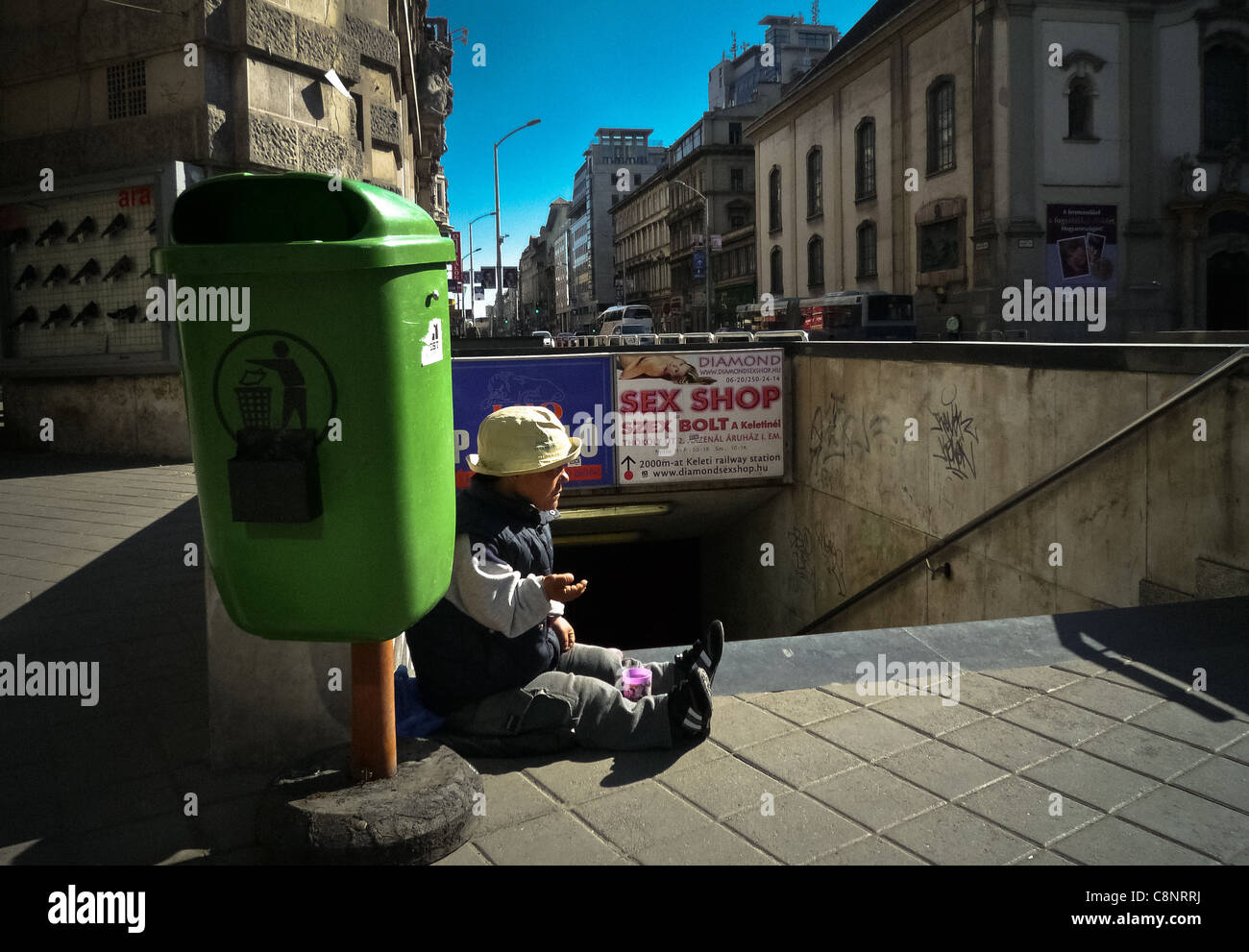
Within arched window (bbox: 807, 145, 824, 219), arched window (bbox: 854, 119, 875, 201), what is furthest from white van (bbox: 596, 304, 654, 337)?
arched window (bbox: 854, 119, 875, 201)

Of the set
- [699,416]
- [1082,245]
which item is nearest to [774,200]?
[1082,245]

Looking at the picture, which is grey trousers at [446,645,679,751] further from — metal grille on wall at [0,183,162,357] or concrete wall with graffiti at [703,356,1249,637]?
metal grille on wall at [0,183,162,357]

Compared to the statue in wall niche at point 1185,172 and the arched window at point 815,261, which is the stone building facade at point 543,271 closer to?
the arched window at point 815,261

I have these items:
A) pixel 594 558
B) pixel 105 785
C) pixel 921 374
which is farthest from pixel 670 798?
pixel 594 558

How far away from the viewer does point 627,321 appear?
4922cm

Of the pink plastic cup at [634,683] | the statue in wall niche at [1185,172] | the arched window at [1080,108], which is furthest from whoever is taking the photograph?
the arched window at [1080,108]

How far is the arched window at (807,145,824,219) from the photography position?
141ft

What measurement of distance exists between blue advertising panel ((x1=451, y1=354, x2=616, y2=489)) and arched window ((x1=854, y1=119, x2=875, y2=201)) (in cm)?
2791

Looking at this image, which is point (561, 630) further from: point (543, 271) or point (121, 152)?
point (543, 271)

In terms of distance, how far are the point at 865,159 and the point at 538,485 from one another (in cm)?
3855

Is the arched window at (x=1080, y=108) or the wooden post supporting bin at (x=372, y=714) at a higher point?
the arched window at (x=1080, y=108)

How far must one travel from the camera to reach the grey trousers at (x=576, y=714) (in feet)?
10.9

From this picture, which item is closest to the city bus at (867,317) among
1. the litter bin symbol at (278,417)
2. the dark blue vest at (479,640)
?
the dark blue vest at (479,640)

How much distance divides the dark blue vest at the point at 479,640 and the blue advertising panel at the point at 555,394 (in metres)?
8.50
